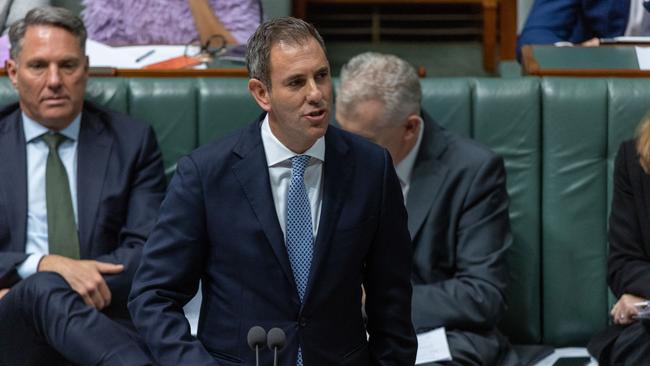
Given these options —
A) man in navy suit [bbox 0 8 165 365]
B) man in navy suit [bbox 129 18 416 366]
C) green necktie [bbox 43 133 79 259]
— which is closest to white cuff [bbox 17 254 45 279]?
man in navy suit [bbox 0 8 165 365]

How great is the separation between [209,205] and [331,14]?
10.7ft

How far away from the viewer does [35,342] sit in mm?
3139

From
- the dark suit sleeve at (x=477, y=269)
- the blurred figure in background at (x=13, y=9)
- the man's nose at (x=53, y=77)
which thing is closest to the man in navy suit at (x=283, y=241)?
the dark suit sleeve at (x=477, y=269)

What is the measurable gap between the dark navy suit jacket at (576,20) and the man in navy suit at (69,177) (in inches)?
58.0

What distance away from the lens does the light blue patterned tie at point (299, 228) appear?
2588mm

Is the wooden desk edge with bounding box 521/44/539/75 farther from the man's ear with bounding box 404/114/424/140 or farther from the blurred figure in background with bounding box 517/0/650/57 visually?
the man's ear with bounding box 404/114/424/140

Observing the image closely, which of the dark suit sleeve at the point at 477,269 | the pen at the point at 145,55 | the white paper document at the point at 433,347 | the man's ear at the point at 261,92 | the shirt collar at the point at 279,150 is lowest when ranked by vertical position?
the white paper document at the point at 433,347

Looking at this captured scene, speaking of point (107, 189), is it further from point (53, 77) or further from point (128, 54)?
point (128, 54)

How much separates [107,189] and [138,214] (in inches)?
4.1

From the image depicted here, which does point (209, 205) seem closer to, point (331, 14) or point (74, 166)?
point (74, 166)

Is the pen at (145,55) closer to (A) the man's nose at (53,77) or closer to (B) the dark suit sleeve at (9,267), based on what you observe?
(A) the man's nose at (53,77)

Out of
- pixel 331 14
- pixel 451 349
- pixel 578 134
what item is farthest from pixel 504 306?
pixel 331 14

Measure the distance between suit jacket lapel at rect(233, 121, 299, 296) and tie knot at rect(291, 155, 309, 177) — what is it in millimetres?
52

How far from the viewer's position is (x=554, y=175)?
3.68 meters
